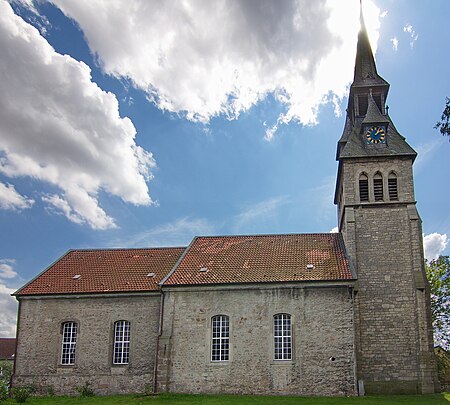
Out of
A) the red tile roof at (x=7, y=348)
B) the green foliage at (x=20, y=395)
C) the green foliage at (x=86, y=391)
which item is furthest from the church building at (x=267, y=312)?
the red tile roof at (x=7, y=348)

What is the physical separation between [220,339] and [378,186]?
543 inches

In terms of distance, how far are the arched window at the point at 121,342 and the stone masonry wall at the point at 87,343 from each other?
292mm

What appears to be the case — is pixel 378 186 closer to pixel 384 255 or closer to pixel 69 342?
pixel 384 255

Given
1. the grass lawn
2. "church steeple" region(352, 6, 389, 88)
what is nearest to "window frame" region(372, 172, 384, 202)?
"church steeple" region(352, 6, 389, 88)

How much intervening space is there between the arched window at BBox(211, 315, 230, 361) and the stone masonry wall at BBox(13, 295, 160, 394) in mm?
3530

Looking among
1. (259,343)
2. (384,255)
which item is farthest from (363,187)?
(259,343)

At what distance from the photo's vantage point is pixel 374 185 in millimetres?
33250

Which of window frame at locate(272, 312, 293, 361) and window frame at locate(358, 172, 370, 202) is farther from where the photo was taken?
window frame at locate(358, 172, 370, 202)

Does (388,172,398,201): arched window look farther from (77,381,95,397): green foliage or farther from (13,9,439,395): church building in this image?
(77,381,95,397): green foliage

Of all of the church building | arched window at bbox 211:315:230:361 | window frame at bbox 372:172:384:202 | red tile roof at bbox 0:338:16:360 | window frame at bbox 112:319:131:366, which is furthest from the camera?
red tile roof at bbox 0:338:16:360

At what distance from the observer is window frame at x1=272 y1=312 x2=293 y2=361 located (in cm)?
2841

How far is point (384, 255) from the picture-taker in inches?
1236

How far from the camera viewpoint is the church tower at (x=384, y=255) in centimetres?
2888

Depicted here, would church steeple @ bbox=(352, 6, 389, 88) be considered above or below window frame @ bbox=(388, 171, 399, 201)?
above
